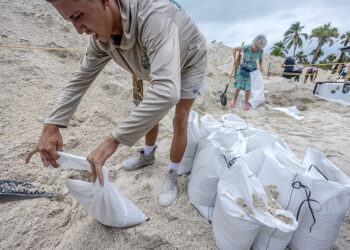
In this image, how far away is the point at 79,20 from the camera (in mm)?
592

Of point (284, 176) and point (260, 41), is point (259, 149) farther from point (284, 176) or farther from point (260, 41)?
point (260, 41)

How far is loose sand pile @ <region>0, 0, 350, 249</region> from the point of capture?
3.11 ft

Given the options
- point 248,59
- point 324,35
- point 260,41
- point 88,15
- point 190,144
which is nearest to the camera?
point 88,15

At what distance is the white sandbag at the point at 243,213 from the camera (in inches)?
31.6

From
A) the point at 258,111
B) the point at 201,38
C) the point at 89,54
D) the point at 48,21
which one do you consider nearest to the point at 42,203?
the point at 89,54

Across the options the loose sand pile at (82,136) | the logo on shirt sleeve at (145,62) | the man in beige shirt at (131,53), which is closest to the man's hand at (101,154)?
the man in beige shirt at (131,53)

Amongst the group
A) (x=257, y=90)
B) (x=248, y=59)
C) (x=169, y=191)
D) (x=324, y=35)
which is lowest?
(x=169, y=191)

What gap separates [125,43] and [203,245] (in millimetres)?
1079

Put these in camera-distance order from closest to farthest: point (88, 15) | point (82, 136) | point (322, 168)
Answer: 1. point (88, 15)
2. point (322, 168)
3. point (82, 136)

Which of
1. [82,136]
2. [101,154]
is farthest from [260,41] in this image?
[101,154]

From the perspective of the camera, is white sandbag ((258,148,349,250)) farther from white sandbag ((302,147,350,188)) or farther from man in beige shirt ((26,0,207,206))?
man in beige shirt ((26,0,207,206))

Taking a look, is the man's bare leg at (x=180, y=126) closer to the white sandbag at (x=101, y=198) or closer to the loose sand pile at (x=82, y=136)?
the loose sand pile at (x=82, y=136)

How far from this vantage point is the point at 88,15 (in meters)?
0.58

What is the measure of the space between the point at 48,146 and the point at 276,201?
115 centimetres
